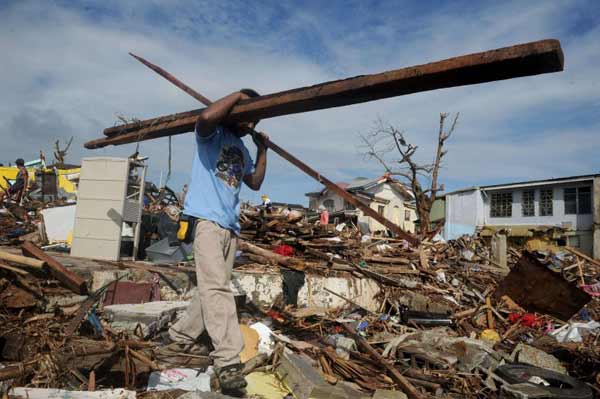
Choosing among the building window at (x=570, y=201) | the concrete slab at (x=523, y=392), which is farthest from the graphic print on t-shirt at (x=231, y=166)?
the building window at (x=570, y=201)

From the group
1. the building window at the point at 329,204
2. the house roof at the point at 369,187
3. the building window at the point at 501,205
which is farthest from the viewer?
the building window at the point at 329,204

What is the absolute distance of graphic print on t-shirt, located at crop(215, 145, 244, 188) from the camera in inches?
136

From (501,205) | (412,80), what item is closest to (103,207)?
(412,80)

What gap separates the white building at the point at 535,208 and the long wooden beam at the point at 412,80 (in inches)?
1104

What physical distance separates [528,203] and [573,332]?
1053 inches

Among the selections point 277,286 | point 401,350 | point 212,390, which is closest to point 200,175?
point 212,390

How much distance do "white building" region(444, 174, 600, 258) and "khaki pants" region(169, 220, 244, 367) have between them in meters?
28.4

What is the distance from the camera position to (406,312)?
6.11 m

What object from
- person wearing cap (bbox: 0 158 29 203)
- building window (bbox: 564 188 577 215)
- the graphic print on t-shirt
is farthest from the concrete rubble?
building window (bbox: 564 188 577 215)

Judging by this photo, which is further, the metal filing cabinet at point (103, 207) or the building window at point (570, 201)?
the building window at point (570, 201)

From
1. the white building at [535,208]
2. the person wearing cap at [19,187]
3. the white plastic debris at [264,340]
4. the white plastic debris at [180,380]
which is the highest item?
the white building at [535,208]

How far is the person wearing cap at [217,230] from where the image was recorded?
3.00 metres

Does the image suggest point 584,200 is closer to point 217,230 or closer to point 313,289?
point 313,289

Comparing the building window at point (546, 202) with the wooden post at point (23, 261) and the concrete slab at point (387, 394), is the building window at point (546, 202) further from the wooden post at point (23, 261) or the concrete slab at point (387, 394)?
the wooden post at point (23, 261)
